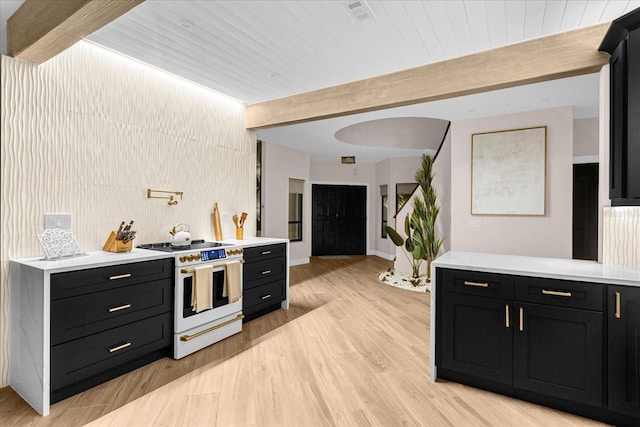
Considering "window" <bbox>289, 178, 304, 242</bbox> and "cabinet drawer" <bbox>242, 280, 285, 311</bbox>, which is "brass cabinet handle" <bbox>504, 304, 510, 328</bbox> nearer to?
"cabinet drawer" <bbox>242, 280, 285, 311</bbox>

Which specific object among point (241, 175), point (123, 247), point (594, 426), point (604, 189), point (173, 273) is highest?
point (241, 175)

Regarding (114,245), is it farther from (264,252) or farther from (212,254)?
(264,252)

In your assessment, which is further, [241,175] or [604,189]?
[241,175]

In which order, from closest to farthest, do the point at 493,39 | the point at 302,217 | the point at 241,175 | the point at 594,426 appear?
the point at 594,426, the point at 493,39, the point at 241,175, the point at 302,217

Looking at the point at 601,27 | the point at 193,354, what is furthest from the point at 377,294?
the point at 601,27

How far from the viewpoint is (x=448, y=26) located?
2.31 metres

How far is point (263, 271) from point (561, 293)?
2795mm

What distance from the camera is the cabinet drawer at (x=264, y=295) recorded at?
3.54 m

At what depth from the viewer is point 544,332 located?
2061mm

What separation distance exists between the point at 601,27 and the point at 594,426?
2689mm

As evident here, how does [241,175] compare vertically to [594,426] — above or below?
above

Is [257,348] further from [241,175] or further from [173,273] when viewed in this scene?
[241,175]

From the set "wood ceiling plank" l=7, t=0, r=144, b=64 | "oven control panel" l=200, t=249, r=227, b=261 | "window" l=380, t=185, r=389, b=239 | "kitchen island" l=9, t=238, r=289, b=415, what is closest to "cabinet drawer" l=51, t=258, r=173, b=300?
"kitchen island" l=9, t=238, r=289, b=415

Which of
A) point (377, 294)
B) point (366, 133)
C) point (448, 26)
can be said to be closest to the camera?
point (448, 26)
